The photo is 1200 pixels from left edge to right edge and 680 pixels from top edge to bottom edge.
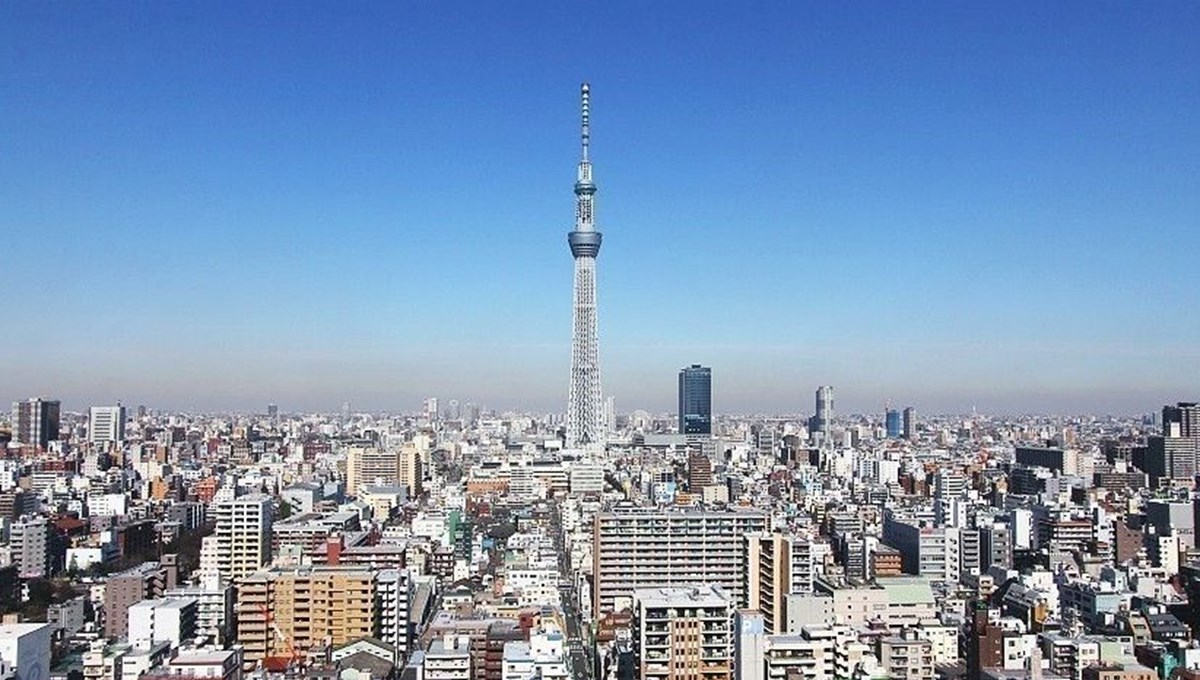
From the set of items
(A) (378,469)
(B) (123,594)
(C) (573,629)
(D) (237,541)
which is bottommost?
(C) (573,629)

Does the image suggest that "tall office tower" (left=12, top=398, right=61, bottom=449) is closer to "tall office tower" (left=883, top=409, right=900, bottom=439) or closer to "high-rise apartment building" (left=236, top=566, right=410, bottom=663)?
"high-rise apartment building" (left=236, top=566, right=410, bottom=663)

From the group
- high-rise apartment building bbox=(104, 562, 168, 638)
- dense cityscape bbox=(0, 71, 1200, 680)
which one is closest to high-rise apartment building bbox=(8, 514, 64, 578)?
dense cityscape bbox=(0, 71, 1200, 680)

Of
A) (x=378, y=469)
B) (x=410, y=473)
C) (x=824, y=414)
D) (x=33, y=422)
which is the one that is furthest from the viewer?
(x=824, y=414)

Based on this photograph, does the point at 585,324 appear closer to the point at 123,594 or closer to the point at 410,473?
the point at 410,473

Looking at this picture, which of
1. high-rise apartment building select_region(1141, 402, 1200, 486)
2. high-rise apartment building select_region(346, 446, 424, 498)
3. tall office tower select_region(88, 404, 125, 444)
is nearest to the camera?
high-rise apartment building select_region(1141, 402, 1200, 486)

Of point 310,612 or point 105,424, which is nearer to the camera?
point 310,612

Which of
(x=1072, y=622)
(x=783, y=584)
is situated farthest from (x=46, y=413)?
(x=1072, y=622)

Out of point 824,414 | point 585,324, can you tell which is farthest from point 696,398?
point 585,324
